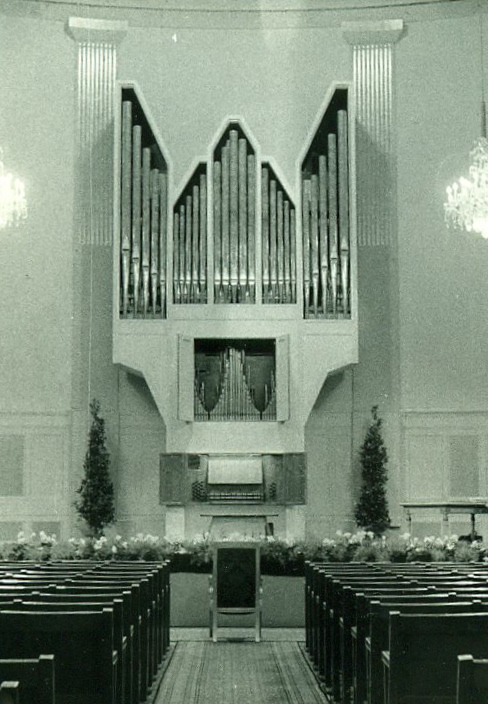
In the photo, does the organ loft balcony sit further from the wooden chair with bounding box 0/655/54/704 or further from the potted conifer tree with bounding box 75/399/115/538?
the wooden chair with bounding box 0/655/54/704

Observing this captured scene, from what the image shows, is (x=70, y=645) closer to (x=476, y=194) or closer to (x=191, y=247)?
(x=476, y=194)

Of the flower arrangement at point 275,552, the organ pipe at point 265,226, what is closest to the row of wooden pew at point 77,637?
the flower arrangement at point 275,552

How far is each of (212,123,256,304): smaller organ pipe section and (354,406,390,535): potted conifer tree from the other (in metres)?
2.74

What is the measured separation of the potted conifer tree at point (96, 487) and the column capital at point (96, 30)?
5.78m

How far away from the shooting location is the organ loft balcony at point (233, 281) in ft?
50.4

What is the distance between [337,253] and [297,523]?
3.98 metres

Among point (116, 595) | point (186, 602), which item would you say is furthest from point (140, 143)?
point (116, 595)

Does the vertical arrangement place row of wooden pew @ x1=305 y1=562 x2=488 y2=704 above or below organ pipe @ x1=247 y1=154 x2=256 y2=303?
below

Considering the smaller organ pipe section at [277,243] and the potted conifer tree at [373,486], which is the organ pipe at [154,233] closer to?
the smaller organ pipe section at [277,243]

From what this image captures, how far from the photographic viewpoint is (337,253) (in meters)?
15.6

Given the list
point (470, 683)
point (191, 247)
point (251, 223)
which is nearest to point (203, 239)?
point (191, 247)

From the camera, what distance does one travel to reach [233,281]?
50.9 ft

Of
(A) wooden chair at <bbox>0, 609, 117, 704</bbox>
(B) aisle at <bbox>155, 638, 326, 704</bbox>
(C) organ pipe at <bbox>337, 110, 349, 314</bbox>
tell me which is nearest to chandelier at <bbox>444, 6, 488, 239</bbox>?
(C) organ pipe at <bbox>337, 110, 349, 314</bbox>

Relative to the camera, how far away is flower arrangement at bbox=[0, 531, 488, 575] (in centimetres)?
1084
